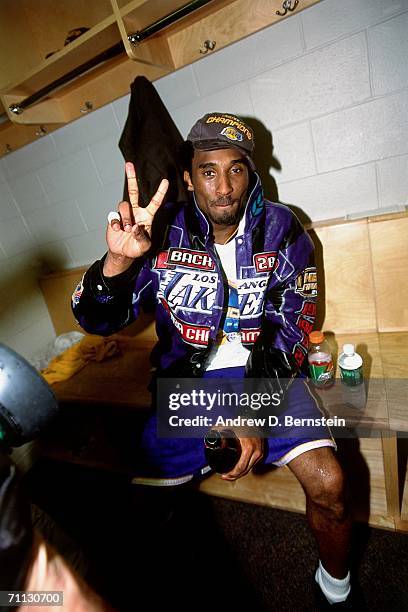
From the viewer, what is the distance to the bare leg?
1.06m

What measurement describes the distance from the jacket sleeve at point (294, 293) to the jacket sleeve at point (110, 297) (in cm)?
56

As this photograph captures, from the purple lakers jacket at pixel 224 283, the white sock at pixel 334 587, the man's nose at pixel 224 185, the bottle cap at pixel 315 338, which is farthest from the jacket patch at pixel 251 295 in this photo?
the white sock at pixel 334 587

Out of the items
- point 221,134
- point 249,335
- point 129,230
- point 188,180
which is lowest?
point 249,335

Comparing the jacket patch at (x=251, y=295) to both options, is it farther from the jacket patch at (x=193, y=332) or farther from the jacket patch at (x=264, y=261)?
the jacket patch at (x=193, y=332)

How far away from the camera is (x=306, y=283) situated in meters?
1.37

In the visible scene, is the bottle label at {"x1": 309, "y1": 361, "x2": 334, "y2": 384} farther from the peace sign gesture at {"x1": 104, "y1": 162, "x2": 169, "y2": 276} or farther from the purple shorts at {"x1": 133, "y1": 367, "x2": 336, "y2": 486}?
the peace sign gesture at {"x1": 104, "y1": 162, "x2": 169, "y2": 276}

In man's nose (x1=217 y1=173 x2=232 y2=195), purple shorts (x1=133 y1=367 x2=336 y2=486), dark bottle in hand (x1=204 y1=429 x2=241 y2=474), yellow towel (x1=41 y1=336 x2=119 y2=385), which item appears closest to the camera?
dark bottle in hand (x1=204 y1=429 x2=241 y2=474)

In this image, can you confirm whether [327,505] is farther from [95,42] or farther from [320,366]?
[95,42]

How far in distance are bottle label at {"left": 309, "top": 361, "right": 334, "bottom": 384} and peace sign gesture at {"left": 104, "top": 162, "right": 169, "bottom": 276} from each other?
32.9 inches

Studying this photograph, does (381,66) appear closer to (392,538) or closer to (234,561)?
(392,538)

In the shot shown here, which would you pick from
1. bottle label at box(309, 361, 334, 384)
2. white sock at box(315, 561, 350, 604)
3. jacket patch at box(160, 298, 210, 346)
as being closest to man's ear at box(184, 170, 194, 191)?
jacket patch at box(160, 298, 210, 346)

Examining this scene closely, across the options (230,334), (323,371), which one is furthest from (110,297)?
(323,371)

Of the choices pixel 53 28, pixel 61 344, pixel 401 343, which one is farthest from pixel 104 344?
pixel 53 28

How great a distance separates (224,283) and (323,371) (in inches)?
21.5
